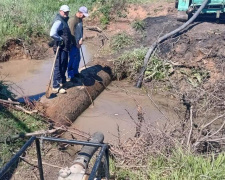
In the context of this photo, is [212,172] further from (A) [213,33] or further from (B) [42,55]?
(B) [42,55]

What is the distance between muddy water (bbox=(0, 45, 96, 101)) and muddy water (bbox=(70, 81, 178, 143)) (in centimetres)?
152

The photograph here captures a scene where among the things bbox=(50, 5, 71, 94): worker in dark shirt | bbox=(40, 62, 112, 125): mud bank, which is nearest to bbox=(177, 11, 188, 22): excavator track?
bbox=(40, 62, 112, 125): mud bank

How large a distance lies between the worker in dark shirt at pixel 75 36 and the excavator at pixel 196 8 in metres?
5.36

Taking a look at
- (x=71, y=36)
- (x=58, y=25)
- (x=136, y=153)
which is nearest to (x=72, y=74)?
(x=71, y=36)

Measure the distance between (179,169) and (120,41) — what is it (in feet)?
22.6

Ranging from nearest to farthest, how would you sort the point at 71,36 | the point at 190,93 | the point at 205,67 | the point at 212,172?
1. the point at 212,172
2. the point at 190,93
3. the point at 71,36
4. the point at 205,67

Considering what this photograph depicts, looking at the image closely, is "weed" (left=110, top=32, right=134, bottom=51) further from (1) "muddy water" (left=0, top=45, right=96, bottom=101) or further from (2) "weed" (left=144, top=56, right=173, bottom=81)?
(2) "weed" (left=144, top=56, right=173, bottom=81)

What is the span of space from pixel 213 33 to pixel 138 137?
19.3ft

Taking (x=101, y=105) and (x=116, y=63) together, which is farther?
(x=116, y=63)

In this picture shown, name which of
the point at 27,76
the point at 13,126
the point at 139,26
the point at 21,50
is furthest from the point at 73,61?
the point at 139,26

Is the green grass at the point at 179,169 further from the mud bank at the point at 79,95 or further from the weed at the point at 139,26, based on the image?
the weed at the point at 139,26

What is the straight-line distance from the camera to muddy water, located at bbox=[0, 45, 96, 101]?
8.08 meters

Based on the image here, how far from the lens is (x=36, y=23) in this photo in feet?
37.3

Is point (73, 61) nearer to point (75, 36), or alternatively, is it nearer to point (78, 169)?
point (75, 36)
